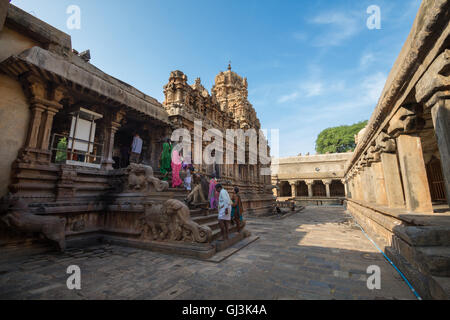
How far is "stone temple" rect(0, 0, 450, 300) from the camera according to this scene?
2.81 meters

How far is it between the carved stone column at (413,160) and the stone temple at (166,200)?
23mm

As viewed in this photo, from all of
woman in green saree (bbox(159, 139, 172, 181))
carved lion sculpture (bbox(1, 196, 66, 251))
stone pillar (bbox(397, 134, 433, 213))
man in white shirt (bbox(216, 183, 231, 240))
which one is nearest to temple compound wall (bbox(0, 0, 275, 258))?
carved lion sculpture (bbox(1, 196, 66, 251))

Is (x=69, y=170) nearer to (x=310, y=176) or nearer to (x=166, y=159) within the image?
(x=166, y=159)

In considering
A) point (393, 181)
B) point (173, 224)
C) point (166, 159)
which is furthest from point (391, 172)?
point (166, 159)

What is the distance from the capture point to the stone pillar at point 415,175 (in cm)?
427

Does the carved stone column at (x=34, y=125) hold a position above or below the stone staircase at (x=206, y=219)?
above

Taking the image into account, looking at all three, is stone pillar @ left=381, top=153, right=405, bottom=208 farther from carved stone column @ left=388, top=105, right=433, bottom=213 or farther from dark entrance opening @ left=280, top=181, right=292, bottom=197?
dark entrance opening @ left=280, top=181, right=292, bottom=197

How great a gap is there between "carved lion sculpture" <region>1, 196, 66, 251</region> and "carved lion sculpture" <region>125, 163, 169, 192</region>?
1.85m

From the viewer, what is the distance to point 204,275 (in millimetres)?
3381

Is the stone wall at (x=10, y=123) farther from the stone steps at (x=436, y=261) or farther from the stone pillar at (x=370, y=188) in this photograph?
the stone pillar at (x=370, y=188)

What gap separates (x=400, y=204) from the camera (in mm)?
5547

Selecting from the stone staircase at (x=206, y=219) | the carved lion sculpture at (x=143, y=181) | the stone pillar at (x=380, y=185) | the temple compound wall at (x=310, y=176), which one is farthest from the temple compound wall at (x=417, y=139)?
the temple compound wall at (x=310, y=176)

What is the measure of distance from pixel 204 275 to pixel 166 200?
7.64ft
